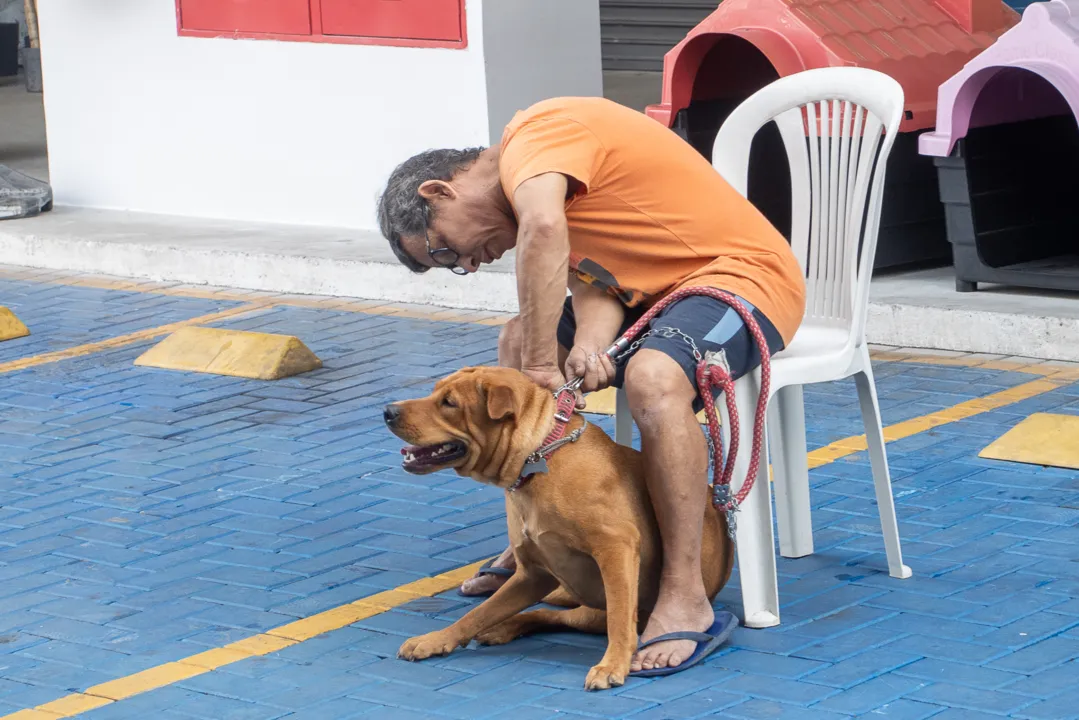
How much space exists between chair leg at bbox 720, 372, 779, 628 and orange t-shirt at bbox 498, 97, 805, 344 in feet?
0.86

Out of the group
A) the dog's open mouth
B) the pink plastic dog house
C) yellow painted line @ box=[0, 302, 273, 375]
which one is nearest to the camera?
the dog's open mouth

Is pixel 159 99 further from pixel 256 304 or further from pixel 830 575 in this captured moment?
pixel 830 575

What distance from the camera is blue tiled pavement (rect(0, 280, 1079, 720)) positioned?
3787mm

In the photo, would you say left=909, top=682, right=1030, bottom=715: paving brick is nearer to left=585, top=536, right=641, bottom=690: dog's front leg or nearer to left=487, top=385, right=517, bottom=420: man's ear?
left=585, top=536, right=641, bottom=690: dog's front leg

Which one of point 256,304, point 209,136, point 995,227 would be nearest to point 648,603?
point 995,227

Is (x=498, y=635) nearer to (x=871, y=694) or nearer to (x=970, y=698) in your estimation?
(x=871, y=694)

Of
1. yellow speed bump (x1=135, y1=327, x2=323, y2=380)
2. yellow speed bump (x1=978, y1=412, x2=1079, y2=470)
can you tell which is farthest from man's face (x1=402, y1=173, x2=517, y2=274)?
yellow speed bump (x1=135, y1=327, x2=323, y2=380)

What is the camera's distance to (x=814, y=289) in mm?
4805

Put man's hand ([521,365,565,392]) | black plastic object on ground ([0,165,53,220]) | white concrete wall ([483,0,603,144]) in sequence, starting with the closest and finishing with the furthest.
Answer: man's hand ([521,365,565,392]) < white concrete wall ([483,0,603,144]) < black plastic object on ground ([0,165,53,220])

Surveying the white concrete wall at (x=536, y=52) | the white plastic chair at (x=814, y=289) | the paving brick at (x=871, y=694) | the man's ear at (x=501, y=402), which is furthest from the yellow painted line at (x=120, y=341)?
the paving brick at (x=871, y=694)

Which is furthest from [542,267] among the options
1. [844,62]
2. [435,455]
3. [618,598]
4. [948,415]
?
[844,62]

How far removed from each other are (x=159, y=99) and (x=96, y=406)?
13.6 feet

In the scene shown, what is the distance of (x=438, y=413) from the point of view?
3855 mm

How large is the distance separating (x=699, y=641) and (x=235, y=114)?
22.7 feet
